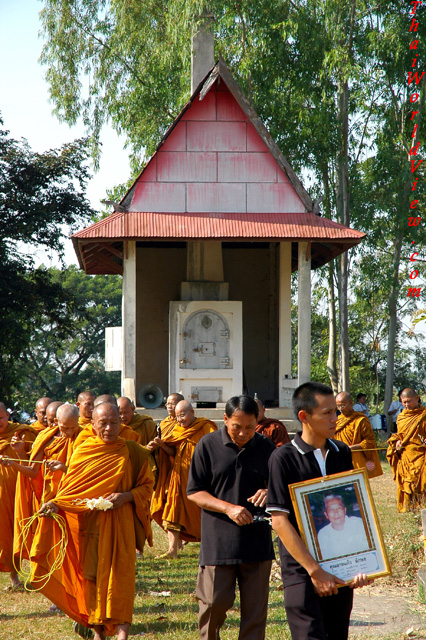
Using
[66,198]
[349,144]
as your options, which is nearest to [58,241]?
[66,198]

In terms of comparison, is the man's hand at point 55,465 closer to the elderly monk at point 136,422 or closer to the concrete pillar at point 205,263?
the elderly monk at point 136,422

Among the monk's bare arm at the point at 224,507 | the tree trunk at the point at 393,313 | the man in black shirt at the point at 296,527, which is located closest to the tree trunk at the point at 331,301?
the tree trunk at the point at 393,313

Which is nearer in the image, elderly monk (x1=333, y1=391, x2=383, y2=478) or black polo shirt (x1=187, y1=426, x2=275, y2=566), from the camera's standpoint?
black polo shirt (x1=187, y1=426, x2=275, y2=566)

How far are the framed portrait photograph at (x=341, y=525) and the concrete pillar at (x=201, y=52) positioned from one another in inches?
573

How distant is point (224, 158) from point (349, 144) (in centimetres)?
1024

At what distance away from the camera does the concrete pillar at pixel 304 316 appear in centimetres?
1425

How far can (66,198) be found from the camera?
2312 cm

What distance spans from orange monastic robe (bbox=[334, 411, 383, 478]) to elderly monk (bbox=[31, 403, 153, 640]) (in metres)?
5.83

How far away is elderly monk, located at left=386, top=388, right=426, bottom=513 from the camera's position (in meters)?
12.1

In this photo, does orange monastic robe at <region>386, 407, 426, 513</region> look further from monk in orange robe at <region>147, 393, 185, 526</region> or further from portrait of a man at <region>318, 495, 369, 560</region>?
portrait of a man at <region>318, 495, 369, 560</region>

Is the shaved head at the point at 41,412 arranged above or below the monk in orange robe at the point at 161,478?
above

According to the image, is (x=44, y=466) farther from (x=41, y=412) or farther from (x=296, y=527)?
(x=296, y=527)

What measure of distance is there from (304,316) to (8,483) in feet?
24.0

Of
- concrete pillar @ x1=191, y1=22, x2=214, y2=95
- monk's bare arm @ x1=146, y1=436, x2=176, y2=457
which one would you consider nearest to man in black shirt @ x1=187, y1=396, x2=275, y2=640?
monk's bare arm @ x1=146, y1=436, x2=176, y2=457
